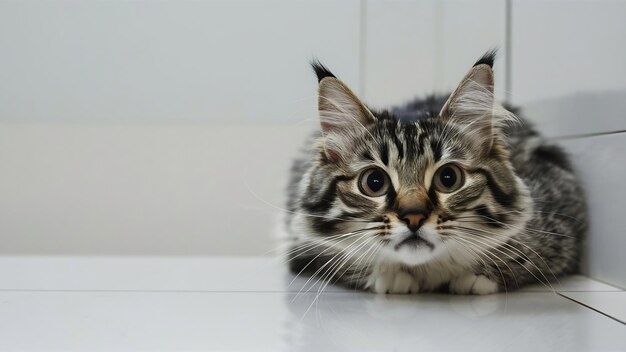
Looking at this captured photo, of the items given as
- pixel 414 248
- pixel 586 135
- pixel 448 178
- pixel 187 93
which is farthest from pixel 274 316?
pixel 187 93

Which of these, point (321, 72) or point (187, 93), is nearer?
point (321, 72)

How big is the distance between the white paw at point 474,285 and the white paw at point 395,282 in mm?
92

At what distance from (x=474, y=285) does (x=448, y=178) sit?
26cm

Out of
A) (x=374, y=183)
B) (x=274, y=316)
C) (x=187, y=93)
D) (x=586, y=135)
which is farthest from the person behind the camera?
(x=187, y=93)

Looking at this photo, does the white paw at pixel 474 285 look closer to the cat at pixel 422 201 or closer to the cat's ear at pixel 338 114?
the cat at pixel 422 201

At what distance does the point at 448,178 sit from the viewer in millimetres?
1290

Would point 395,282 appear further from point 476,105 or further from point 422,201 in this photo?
point 476,105

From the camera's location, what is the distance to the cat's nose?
47.6 inches

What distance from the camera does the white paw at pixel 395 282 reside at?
1.41 metres

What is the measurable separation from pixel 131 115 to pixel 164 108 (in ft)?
0.39

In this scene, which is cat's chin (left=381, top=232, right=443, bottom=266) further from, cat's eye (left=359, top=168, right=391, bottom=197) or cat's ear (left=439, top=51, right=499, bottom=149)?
cat's ear (left=439, top=51, right=499, bottom=149)

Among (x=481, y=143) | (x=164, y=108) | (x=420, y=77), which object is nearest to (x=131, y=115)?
(x=164, y=108)

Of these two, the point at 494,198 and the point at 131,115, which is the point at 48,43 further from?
the point at 494,198

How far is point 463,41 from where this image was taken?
7.43ft
